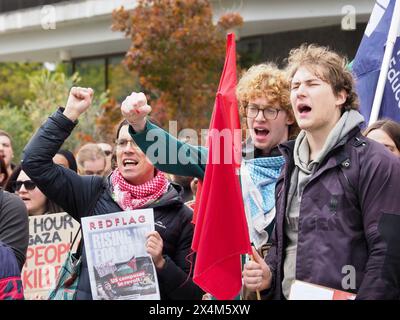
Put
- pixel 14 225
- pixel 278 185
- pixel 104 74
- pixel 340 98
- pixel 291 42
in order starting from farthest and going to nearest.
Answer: pixel 104 74, pixel 291 42, pixel 14 225, pixel 278 185, pixel 340 98

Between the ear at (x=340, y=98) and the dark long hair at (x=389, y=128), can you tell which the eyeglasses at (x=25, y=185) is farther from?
the ear at (x=340, y=98)

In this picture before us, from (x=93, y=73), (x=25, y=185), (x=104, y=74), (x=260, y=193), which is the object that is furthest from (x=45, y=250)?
(x=93, y=73)

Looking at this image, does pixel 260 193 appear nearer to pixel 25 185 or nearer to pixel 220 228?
pixel 220 228

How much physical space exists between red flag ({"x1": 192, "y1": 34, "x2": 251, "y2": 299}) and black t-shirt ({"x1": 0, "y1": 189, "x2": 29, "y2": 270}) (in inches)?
49.6

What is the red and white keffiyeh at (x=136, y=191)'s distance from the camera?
4727 millimetres

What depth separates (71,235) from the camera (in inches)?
258

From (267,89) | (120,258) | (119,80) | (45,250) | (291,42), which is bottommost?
(45,250)

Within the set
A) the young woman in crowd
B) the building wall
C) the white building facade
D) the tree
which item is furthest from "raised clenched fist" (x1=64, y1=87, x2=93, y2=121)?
the building wall

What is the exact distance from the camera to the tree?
15828mm

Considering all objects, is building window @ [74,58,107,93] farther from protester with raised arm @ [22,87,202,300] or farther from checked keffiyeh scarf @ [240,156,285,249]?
checked keffiyeh scarf @ [240,156,285,249]

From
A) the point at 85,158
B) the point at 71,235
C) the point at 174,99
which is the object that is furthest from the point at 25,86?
the point at 71,235

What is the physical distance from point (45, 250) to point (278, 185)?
2829 mm

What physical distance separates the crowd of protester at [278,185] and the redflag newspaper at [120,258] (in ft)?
0.21

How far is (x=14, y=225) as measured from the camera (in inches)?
199
